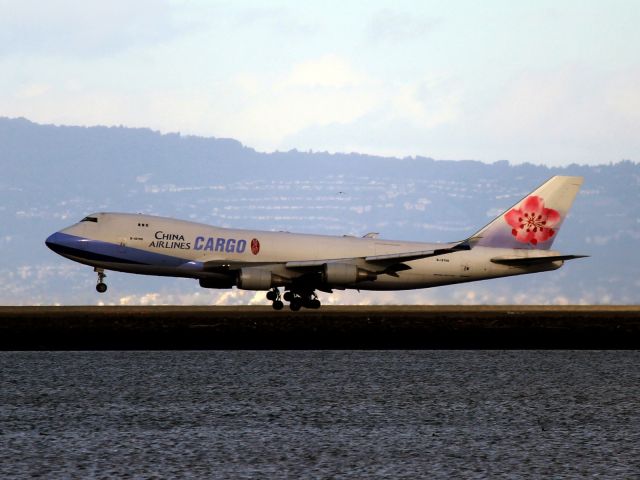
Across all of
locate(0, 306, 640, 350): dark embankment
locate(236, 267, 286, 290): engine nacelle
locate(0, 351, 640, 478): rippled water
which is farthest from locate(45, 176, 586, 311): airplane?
locate(0, 351, 640, 478): rippled water

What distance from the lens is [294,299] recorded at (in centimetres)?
4522

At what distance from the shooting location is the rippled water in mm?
9625

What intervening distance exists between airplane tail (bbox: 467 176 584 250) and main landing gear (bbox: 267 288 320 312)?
9.62m

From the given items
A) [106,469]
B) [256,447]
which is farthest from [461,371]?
[106,469]

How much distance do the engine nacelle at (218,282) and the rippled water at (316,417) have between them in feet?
75.9

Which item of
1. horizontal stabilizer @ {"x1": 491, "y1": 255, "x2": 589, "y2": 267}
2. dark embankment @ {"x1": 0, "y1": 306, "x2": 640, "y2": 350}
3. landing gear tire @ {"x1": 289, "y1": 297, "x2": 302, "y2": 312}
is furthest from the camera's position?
horizontal stabilizer @ {"x1": 491, "y1": 255, "x2": 589, "y2": 267}

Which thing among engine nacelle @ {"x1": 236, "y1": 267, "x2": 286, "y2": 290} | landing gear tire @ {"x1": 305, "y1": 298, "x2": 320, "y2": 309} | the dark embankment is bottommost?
the dark embankment

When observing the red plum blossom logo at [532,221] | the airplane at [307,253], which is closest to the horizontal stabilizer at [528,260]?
the airplane at [307,253]

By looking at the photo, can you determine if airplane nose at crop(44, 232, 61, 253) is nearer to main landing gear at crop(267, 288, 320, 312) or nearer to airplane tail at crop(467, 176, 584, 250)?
main landing gear at crop(267, 288, 320, 312)

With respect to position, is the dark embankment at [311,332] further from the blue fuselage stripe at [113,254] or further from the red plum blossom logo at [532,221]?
A: the red plum blossom logo at [532,221]

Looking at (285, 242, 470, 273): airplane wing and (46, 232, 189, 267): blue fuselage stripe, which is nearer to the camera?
(46, 232, 189, 267): blue fuselage stripe

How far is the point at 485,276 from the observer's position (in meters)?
49.2

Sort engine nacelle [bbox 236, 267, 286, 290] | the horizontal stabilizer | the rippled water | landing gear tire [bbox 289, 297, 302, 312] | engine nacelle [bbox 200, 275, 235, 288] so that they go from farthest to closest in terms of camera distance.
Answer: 1. the horizontal stabilizer
2. landing gear tire [bbox 289, 297, 302, 312]
3. engine nacelle [bbox 200, 275, 235, 288]
4. engine nacelle [bbox 236, 267, 286, 290]
5. the rippled water

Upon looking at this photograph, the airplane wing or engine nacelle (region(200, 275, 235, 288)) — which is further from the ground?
the airplane wing
